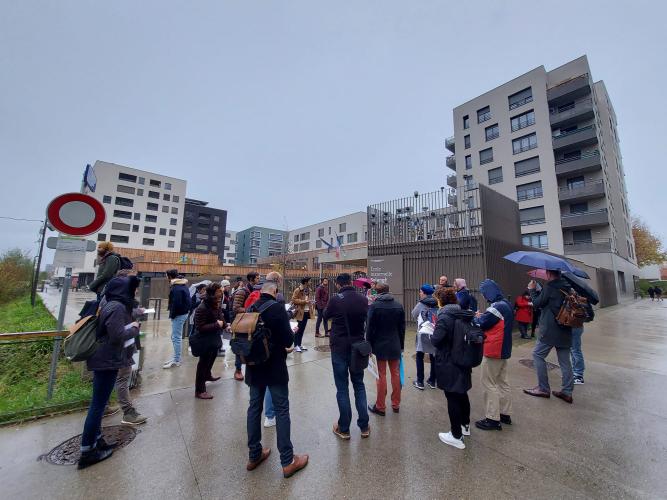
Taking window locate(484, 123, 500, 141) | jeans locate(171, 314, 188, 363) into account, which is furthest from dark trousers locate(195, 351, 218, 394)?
window locate(484, 123, 500, 141)

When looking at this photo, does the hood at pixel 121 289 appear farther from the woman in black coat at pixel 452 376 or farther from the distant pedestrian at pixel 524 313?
the distant pedestrian at pixel 524 313

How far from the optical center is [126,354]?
10.4ft

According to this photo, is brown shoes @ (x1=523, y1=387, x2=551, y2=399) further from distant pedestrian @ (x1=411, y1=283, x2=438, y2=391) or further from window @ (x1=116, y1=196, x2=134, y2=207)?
window @ (x1=116, y1=196, x2=134, y2=207)


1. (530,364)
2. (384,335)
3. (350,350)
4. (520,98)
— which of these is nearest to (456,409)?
(384,335)

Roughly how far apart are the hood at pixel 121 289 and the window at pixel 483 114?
4067 cm

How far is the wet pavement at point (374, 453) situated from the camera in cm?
249

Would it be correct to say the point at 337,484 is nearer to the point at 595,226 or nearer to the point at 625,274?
the point at 595,226

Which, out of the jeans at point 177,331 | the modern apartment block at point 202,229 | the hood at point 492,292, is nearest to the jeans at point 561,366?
the hood at point 492,292

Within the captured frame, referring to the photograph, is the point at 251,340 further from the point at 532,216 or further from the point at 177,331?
the point at 532,216

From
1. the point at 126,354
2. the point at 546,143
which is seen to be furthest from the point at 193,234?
the point at 126,354

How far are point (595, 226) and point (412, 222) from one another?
91.6 feet

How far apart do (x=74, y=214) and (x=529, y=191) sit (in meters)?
36.6

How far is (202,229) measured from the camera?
7525cm

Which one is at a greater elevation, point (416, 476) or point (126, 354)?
point (126, 354)
